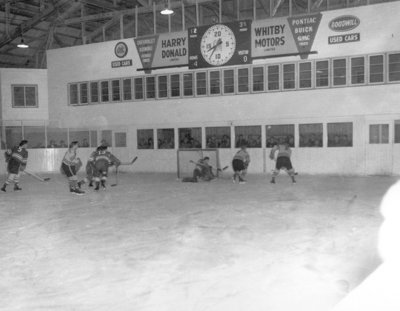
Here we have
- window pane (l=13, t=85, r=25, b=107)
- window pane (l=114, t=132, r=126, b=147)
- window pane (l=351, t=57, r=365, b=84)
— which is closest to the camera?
window pane (l=351, t=57, r=365, b=84)

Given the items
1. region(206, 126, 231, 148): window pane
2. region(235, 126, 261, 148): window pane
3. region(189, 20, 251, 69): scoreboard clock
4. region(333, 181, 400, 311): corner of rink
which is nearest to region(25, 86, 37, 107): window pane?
region(189, 20, 251, 69): scoreboard clock

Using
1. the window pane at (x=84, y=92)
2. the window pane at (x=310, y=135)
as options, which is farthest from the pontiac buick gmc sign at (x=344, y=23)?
the window pane at (x=84, y=92)

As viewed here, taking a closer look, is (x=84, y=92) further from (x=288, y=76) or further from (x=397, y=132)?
(x=397, y=132)

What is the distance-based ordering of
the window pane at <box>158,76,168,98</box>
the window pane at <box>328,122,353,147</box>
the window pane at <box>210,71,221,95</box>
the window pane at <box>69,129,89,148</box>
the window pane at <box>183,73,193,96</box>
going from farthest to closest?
1. the window pane at <box>69,129,89,148</box>
2. the window pane at <box>158,76,168,98</box>
3. the window pane at <box>183,73,193,96</box>
4. the window pane at <box>210,71,221,95</box>
5. the window pane at <box>328,122,353,147</box>

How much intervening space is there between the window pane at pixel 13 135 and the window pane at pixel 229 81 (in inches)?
416

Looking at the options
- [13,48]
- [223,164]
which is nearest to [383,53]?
[223,164]

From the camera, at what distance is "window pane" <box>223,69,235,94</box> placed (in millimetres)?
A: 18734

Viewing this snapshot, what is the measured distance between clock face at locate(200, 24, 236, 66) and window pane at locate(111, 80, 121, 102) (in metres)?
4.66

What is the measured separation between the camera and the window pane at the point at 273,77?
17984mm

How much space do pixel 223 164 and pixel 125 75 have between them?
6.40m

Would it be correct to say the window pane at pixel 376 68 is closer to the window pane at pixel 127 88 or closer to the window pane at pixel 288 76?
the window pane at pixel 288 76

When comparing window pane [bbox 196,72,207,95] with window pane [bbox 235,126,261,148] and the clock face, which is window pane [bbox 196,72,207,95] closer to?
the clock face

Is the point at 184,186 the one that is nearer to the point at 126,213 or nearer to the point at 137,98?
the point at 126,213

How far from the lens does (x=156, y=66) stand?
20.0 meters
